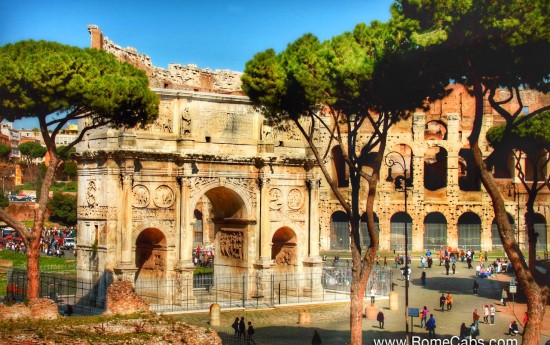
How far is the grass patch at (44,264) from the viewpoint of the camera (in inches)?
1374

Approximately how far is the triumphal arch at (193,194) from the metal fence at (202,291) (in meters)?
0.15

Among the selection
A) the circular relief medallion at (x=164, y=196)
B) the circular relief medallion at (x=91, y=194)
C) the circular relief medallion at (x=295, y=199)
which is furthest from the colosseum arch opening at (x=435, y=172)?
the circular relief medallion at (x=91, y=194)

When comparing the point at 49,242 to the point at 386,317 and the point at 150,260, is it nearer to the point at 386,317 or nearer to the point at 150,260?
the point at 150,260

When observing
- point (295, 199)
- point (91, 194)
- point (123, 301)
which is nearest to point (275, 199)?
→ point (295, 199)

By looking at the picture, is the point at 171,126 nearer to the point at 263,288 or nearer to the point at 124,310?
the point at 263,288

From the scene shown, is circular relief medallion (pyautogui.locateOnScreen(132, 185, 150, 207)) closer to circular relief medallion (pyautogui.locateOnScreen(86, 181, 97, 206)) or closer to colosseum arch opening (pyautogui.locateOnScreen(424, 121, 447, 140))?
circular relief medallion (pyautogui.locateOnScreen(86, 181, 97, 206))

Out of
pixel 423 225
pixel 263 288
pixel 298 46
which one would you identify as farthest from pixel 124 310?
pixel 423 225

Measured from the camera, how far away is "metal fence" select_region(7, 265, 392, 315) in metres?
26.7

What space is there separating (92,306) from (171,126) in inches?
257

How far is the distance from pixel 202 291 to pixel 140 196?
5.60m

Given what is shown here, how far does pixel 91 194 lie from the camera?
2734 cm

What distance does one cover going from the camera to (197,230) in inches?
2030

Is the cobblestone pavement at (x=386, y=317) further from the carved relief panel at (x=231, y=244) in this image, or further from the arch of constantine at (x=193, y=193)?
the carved relief panel at (x=231, y=244)

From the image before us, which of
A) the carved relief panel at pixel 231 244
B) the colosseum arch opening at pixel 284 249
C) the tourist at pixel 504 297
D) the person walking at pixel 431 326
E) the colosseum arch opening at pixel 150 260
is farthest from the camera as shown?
the colosseum arch opening at pixel 284 249
